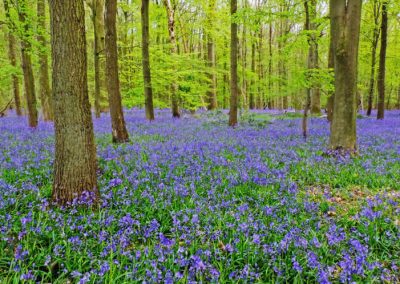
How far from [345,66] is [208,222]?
6.17 metres

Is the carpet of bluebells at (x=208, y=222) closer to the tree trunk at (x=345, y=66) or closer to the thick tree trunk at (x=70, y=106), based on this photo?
the thick tree trunk at (x=70, y=106)

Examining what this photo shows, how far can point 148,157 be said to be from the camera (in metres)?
7.32

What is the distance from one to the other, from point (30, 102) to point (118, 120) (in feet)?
18.8

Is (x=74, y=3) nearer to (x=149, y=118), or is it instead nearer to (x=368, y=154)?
(x=368, y=154)

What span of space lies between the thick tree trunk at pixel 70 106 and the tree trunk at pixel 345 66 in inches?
255

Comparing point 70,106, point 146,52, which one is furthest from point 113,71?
point 146,52

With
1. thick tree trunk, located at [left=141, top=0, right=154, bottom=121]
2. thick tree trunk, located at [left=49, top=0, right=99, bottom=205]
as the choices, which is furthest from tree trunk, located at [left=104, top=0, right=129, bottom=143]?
thick tree trunk, located at [left=141, top=0, right=154, bottom=121]

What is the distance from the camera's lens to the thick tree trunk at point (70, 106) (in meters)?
4.06

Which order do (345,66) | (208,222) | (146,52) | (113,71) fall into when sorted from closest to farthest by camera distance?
1. (208,222)
2. (345,66)
3. (113,71)
4. (146,52)

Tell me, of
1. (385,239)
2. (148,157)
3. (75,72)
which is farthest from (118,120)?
(385,239)

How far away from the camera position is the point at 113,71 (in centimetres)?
945

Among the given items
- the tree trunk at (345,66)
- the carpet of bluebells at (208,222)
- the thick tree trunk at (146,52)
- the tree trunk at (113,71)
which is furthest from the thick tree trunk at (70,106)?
the thick tree trunk at (146,52)

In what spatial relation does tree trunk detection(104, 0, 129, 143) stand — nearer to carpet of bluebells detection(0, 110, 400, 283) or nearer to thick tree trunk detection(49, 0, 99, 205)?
carpet of bluebells detection(0, 110, 400, 283)

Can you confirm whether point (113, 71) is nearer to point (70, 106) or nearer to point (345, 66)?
point (70, 106)
